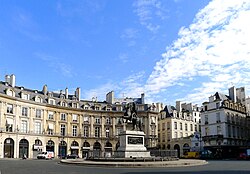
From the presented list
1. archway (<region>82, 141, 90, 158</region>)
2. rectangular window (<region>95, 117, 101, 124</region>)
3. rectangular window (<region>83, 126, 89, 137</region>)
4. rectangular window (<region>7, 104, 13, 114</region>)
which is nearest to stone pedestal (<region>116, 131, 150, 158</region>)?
rectangular window (<region>7, 104, 13, 114</region>)

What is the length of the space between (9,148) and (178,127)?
1659 inches

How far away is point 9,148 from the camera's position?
59.1 m

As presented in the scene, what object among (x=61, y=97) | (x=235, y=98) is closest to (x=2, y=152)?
(x=61, y=97)

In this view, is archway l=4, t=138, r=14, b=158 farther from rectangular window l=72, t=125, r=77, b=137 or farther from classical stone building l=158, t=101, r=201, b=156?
classical stone building l=158, t=101, r=201, b=156

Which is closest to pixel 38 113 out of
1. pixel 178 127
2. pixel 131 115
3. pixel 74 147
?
pixel 74 147

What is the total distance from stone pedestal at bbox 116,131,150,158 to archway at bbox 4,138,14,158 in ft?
119

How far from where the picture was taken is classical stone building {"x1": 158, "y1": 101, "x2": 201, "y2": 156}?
7344 cm

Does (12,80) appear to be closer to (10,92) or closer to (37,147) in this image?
(10,92)

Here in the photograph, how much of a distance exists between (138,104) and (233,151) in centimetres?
2702

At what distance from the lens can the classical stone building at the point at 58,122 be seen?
59844mm

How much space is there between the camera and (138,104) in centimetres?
7944

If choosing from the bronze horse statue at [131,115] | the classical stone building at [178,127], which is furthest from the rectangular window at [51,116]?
the bronze horse statue at [131,115]

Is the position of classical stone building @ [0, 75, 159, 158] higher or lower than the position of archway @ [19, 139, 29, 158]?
higher

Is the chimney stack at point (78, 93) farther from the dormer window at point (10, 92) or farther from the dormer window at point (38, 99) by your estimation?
the dormer window at point (10, 92)
